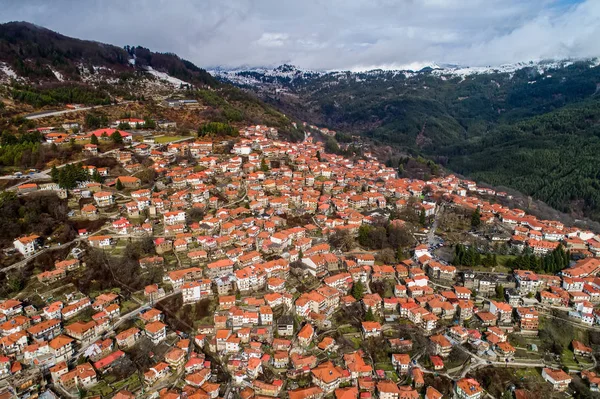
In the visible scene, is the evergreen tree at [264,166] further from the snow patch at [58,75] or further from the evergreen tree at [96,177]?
the snow patch at [58,75]

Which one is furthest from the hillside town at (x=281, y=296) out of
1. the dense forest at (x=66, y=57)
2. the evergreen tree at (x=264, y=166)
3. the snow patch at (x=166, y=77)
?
the snow patch at (x=166, y=77)

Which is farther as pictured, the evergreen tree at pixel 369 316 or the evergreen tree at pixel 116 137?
the evergreen tree at pixel 116 137

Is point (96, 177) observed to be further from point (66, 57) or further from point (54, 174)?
point (66, 57)

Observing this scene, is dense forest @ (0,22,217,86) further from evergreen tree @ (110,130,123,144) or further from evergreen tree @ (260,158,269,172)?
evergreen tree @ (260,158,269,172)

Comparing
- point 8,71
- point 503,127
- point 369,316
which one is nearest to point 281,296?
point 369,316

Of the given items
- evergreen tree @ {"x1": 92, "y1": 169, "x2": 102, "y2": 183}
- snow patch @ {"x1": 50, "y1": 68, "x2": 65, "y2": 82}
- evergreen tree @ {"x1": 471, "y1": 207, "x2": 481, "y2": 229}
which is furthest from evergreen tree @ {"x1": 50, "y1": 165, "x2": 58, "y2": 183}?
evergreen tree @ {"x1": 471, "y1": 207, "x2": 481, "y2": 229}
